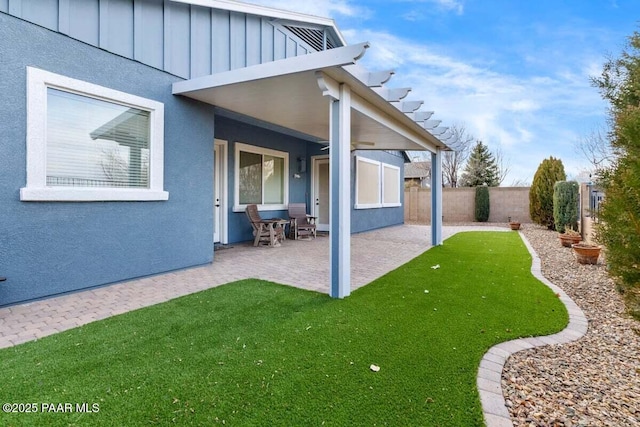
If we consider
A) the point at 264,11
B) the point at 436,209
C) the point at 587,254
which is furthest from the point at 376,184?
the point at 264,11

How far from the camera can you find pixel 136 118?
196 inches

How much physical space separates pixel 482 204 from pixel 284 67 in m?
15.0

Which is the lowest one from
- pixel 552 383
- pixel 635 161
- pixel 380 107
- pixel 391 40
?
pixel 552 383

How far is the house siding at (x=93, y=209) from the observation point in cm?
371

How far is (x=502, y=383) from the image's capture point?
238 centimetres

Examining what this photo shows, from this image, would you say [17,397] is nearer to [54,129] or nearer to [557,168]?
[54,129]

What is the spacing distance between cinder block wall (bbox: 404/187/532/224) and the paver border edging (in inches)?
523

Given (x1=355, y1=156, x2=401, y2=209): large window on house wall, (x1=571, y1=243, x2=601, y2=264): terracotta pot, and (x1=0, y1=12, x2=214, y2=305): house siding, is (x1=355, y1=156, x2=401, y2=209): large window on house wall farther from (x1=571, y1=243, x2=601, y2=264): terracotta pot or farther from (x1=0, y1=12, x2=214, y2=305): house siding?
(x1=0, y1=12, x2=214, y2=305): house siding

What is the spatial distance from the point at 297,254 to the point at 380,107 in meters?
3.46

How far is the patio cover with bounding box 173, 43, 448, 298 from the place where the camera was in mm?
3986

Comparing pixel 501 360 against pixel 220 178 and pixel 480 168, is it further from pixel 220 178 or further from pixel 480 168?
pixel 480 168

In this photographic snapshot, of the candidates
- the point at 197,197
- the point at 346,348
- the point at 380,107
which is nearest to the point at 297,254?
the point at 197,197

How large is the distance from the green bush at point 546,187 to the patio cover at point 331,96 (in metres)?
8.98

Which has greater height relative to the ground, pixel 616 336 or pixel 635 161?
pixel 635 161
